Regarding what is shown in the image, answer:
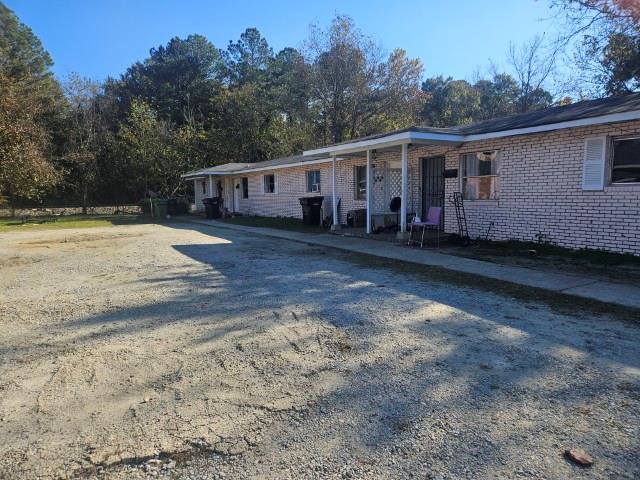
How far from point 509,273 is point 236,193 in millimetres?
19941

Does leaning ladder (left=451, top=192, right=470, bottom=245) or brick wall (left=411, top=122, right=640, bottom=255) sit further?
leaning ladder (left=451, top=192, right=470, bottom=245)

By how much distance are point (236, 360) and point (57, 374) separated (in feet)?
4.60

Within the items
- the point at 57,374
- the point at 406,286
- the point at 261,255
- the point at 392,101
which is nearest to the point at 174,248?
the point at 261,255

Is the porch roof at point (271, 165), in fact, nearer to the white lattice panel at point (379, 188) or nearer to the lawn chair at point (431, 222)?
the white lattice panel at point (379, 188)

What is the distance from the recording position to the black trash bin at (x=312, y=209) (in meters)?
15.6

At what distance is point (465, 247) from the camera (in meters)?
10.0

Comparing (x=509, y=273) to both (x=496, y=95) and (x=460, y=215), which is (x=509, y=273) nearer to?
(x=460, y=215)

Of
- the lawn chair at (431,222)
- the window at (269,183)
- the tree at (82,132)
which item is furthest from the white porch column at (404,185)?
the tree at (82,132)

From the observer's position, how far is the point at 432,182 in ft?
41.7

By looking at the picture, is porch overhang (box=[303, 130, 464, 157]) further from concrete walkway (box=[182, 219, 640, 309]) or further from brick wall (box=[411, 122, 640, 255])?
concrete walkway (box=[182, 219, 640, 309])

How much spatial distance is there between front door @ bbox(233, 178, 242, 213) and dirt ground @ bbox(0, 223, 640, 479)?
18929mm

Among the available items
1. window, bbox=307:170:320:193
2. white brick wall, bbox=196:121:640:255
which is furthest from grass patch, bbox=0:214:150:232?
white brick wall, bbox=196:121:640:255

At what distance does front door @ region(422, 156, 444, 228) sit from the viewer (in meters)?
12.4

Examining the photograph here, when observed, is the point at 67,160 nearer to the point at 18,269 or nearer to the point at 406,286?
the point at 18,269
